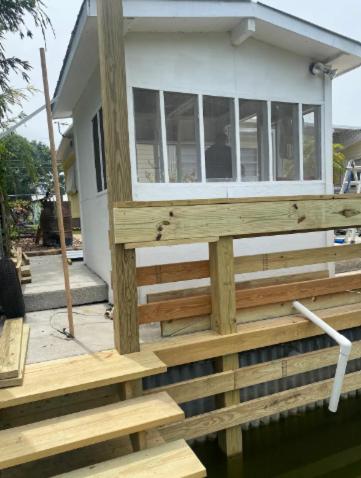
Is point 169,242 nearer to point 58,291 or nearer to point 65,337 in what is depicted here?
point 65,337

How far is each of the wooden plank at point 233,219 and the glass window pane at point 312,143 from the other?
179 centimetres

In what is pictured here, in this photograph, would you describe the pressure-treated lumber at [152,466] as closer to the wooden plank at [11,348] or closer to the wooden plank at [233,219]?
the wooden plank at [11,348]

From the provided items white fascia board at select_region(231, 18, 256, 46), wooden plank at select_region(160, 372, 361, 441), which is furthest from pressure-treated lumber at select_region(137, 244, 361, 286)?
white fascia board at select_region(231, 18, 256, 46)

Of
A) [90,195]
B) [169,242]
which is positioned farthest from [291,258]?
[90,195]

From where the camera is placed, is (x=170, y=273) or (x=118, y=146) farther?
(x=170, y=273)

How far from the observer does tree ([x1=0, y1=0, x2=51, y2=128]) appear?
5770 mm

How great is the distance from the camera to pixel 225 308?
2.57m

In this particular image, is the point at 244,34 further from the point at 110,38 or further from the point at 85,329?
the point at 85,329

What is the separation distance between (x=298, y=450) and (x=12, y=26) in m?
7.34

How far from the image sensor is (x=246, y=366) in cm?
280

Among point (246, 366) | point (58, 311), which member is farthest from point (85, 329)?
point (246, 366)

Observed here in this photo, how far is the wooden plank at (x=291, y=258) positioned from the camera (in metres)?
2.84

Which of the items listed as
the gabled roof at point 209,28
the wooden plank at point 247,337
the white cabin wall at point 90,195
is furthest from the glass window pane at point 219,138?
the wooden plank at point 247,337

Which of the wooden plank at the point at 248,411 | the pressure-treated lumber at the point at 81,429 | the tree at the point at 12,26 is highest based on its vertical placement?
the tree at the point at 12,26
